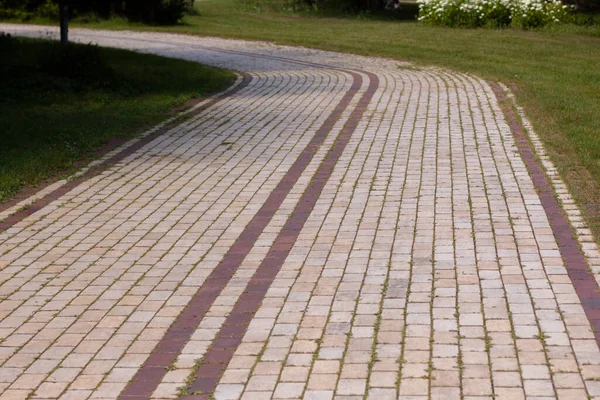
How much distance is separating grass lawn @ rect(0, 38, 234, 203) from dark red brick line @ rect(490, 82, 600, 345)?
524 centimetres

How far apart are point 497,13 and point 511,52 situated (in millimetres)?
7172

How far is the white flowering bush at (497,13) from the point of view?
29.9m

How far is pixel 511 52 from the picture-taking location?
939 inches

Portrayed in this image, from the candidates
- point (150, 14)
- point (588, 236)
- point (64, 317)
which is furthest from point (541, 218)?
point (150, 14)

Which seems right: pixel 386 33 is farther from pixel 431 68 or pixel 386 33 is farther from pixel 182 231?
pixel 182 231

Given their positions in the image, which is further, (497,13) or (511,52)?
(497,13)

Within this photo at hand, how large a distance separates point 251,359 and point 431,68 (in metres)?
16.8

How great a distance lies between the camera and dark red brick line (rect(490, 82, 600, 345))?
20.9 feet

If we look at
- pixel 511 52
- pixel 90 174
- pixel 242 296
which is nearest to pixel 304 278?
pixel 242 296

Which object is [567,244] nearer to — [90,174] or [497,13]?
[90,174]

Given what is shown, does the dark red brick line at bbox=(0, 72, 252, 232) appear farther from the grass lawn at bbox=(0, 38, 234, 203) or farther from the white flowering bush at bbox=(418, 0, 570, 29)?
the white flowering bush at bbox=(418, 0, 570, 29)

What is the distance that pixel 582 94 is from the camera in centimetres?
1656

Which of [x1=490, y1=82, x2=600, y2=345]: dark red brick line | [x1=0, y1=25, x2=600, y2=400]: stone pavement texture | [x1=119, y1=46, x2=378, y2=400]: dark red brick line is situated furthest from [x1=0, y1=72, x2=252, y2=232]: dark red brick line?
[x1=490, y1=82, x2=600, y2=345]: dark red brick line

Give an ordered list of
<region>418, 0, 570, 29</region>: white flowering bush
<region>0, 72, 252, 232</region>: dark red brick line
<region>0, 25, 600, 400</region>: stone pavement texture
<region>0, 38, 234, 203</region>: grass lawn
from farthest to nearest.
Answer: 1. <region>418, 0, 570, 29</region>: white flowering bush
2. <region>0, 38, 234, 203</region>: grass lawn
3. <region>0, 72, 252, 232</region>: dark red brick line
4. <region>0, 25, 600, 400</region>: stone pavement texture
